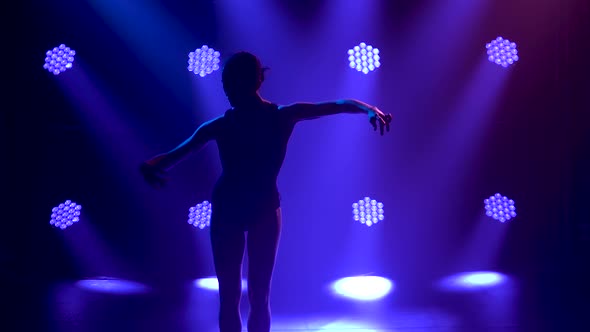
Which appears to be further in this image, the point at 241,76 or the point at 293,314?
the point at 293,314

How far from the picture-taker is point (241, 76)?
5.91 feet

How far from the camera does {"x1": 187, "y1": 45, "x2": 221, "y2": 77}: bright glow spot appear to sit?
13.7ft

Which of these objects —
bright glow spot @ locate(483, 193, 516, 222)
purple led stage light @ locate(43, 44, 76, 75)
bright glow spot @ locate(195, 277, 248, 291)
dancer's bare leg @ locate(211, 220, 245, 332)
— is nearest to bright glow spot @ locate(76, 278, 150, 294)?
bright glow spot @ locate(195, 277, 248, 291)

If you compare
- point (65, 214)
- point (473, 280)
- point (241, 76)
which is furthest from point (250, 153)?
point (65, 214)

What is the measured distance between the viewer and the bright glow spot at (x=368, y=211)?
14.0 ft

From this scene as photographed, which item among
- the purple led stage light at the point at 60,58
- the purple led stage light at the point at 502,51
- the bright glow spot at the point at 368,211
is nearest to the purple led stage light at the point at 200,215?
the bright glow spot at the point at 368,211

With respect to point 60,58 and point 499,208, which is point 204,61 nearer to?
point 60,58

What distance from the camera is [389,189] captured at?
4.33m

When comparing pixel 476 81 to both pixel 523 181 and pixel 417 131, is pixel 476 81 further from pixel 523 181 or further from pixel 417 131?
pixel 523 181

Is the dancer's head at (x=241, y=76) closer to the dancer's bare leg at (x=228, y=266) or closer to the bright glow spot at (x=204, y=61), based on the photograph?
the dancer's bare leg at (x=228, y=266)

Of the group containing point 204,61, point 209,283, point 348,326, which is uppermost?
point 204,61

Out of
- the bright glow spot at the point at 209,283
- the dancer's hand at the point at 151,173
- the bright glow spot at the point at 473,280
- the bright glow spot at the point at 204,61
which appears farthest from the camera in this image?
the bright glow spot at the point at 204,61

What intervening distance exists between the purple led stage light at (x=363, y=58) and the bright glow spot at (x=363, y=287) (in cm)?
180

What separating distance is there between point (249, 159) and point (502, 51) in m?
3.31
